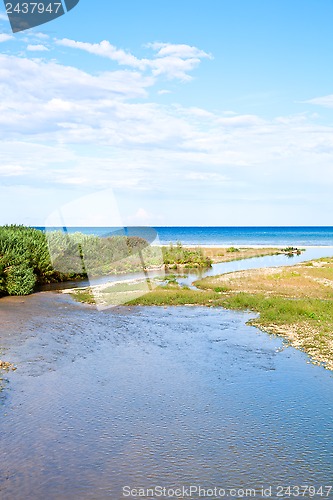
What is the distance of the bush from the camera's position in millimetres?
33781

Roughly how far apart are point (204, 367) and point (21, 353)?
7.29 meters

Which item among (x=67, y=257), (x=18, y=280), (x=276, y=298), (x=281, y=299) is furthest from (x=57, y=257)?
(x=281, y=299)

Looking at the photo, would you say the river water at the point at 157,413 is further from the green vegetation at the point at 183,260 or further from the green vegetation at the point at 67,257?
the green vegetation at the point at 183,260

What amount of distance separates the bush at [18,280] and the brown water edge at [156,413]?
1052cm

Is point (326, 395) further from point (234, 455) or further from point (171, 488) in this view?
point (171, 488)

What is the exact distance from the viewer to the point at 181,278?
47531 millimetres

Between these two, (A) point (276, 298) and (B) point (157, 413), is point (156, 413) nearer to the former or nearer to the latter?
(B) point (157, 413)

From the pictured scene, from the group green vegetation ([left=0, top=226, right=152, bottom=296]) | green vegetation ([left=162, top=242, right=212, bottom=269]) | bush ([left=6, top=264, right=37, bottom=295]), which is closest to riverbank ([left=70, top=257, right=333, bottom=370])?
bush ([left=6, top=264, right=37, bottom=295])

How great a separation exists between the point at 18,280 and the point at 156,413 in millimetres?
21912

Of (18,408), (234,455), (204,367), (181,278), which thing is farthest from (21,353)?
(181,278)

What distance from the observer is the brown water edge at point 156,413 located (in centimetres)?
1114

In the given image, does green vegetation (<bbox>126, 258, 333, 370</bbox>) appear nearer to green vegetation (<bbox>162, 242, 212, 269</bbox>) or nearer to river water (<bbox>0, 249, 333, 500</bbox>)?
river water (<bbox>0, 249, 333, 500</bbox>)

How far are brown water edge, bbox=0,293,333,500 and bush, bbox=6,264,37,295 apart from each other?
34.5ft

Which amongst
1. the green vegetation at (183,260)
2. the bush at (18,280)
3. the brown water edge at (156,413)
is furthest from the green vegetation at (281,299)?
the green vegetation at (183,260)
